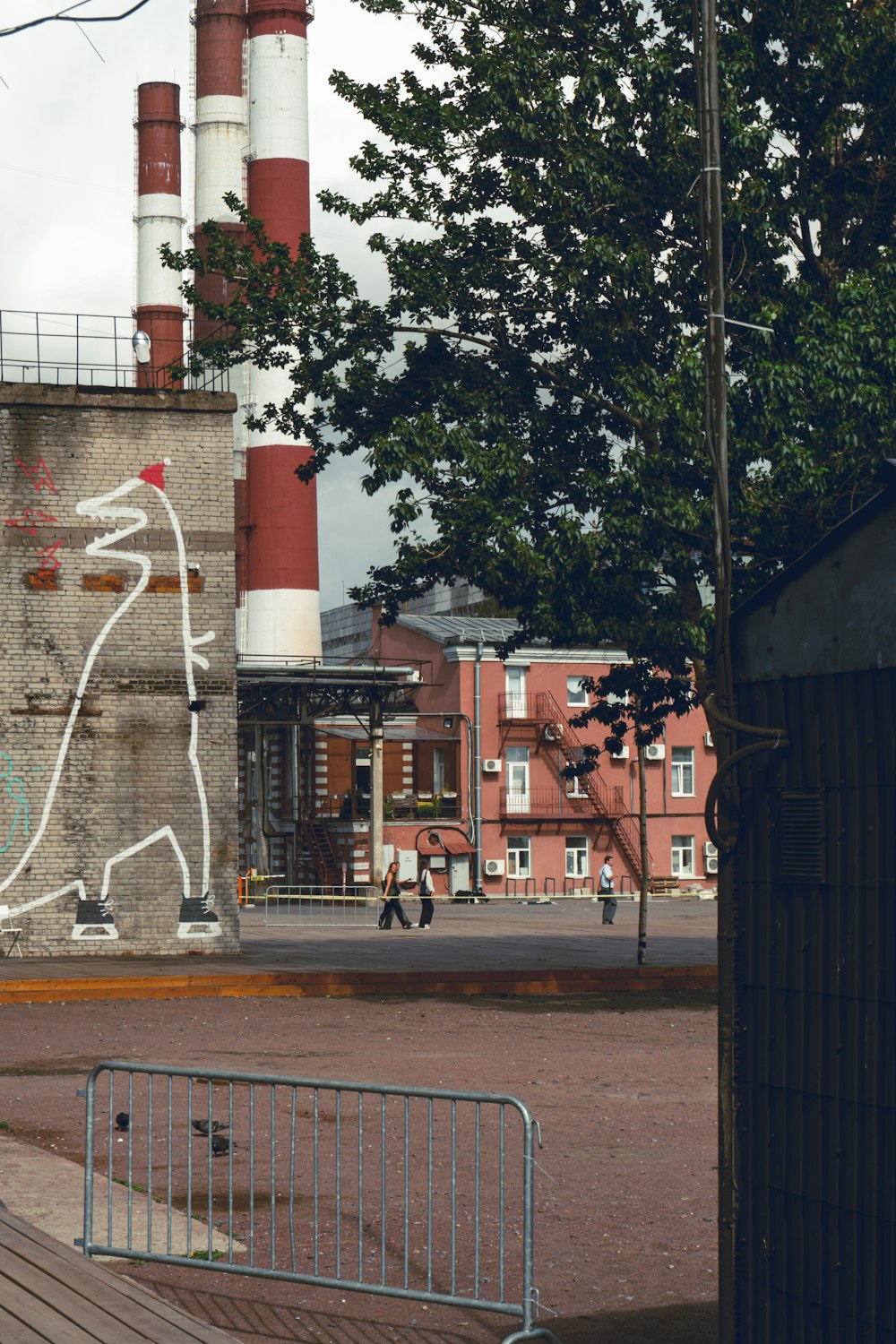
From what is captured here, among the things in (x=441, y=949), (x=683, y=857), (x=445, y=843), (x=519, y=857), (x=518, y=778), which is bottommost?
(x=441, y=949)

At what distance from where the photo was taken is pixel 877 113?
59.5 feet

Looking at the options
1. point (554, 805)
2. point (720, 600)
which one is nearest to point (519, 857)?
point (554, 805)

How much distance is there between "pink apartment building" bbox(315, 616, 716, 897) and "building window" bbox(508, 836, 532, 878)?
45 millimetres

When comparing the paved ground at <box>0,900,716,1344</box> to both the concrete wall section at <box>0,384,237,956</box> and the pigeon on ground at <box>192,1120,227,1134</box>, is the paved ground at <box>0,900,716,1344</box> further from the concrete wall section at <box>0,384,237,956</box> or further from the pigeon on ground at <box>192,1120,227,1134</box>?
the concrete wall section at <box>0,384,237,956</box>

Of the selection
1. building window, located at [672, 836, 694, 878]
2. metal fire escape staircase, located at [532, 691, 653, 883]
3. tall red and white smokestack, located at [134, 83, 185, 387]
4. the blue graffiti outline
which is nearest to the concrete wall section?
the blue graffiti outline

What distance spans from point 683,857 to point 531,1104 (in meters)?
49.8

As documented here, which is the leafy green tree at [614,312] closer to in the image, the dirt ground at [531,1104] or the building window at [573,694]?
the dirt ground at [531,1104]

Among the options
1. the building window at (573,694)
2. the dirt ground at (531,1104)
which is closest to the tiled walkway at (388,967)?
the dirt ground at (531,1104)

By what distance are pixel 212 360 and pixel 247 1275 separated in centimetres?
1469

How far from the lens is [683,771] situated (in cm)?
6256

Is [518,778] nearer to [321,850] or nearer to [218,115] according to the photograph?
[321,850]

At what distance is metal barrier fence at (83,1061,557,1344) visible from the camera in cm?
711

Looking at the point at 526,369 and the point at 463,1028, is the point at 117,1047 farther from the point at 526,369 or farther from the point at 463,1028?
the point at 526,369

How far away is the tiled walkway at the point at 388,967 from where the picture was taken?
20594mm
